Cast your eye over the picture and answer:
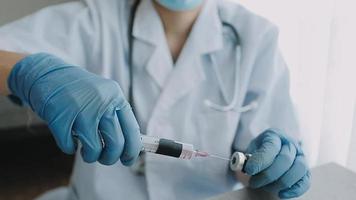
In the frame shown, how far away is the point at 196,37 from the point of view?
0.93 m

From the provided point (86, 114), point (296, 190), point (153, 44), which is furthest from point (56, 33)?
point (296, 190)

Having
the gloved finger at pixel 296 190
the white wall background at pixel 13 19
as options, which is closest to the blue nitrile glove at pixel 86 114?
the gloved finger at pixel 296 190

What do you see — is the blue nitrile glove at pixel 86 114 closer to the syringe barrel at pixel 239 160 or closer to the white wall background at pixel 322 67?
the syringe barrel at pixel 239 160

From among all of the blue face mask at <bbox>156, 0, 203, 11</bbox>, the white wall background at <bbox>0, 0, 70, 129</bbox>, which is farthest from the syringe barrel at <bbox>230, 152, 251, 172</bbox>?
the white wall background at <bbox>0, 0, 70, 129</bbox>

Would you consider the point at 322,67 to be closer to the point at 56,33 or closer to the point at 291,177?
the point at 291,177

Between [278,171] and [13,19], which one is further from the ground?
[278,171]

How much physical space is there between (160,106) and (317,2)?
1.78 ft

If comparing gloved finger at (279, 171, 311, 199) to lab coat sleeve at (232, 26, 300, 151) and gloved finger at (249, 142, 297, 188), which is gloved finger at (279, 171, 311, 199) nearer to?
gloved finger at (249, 142, 297, 188)

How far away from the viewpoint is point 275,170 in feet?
2.42

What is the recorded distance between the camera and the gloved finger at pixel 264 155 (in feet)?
2.34

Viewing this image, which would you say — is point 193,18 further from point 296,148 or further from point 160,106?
point 296,148

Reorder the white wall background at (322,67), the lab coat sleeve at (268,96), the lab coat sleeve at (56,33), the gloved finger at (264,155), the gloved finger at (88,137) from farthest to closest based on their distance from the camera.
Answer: the white wall background at (322,67) < the lab coat sleeve at (268,96) < the lab coat sleeve at (56,33) < the gloved finger at (264,155) < the gloved finger at (88,137)

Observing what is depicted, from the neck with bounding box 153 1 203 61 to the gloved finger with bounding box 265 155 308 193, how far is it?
0.36m

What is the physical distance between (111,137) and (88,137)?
0.11ft
